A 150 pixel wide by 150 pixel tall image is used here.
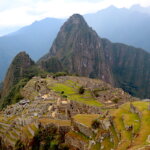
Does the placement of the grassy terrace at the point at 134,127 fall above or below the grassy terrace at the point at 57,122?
above

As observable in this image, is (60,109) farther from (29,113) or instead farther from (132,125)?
(132,125)

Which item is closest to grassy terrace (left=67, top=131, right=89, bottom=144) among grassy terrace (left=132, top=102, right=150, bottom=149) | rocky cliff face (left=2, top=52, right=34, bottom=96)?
grassy terrace (left=132, top=102, right=150, bottom=149)

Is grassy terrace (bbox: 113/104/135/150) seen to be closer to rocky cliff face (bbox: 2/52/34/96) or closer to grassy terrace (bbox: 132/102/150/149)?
grassy terrace (bbox: 132/102/150/149)

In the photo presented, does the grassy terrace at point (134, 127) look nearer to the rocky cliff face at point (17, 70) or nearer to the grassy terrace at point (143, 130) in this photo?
the grassy terrace at point (143, 130)

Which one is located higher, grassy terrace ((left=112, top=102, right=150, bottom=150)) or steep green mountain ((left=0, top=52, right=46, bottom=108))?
grassy terrace ((left=112, top=102, right=150, bottom=150))

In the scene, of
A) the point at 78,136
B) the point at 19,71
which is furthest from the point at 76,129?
the point at 19,71

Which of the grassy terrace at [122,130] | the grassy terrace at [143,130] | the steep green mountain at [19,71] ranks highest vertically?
the grassy terrace at [143,130]

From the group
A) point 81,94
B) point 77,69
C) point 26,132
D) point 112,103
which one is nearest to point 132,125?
point 26,132

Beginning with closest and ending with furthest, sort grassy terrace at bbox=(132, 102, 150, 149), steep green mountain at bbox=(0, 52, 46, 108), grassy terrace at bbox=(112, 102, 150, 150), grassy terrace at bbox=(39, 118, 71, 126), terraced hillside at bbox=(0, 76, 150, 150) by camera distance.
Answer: grassy terrace at bbox=(132, 102, 150, 149) < grassy terrace at bbox=(112, 102, 150, 150) < terraced hillside at bbox=(0, 76, 150, 150) < grassy terrace at bbox=(39, 118, 71, 126) < steep green mountain at bbox=(0, 52, 46, 108)

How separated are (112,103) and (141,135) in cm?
3399

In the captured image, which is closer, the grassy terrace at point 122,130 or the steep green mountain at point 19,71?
the grassy terrace at point 122,130

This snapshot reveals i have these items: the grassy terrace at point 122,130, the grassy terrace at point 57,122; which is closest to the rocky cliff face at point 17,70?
the grassy terrace at point 57,122

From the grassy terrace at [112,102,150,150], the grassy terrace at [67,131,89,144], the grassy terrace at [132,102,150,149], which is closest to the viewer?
the grassy terrace at [132,102,150,149]

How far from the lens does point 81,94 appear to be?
60406 mm
